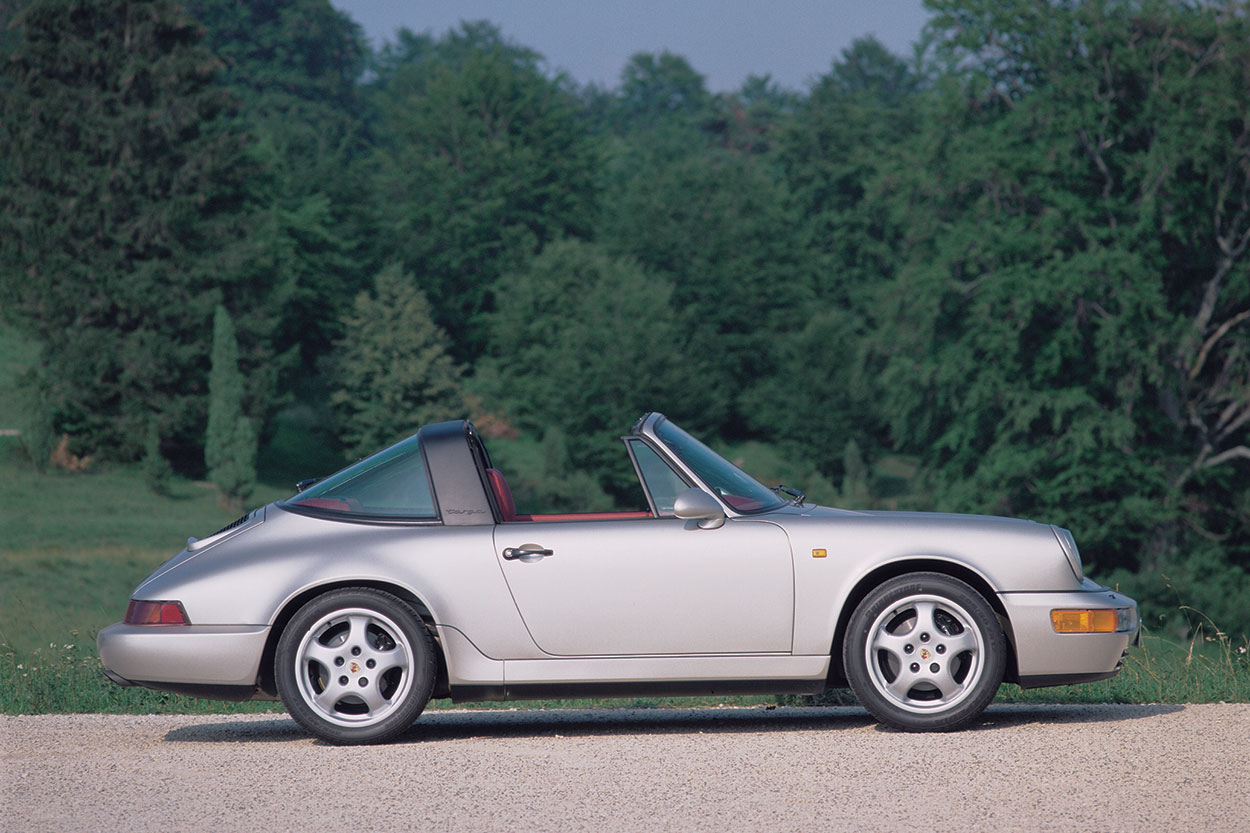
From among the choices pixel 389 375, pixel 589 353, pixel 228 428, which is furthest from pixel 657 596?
pixel 589 353

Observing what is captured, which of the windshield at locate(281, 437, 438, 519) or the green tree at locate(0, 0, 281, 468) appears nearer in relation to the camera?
the windshield at locate(281, 437, 438, 519)

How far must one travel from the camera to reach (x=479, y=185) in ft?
255

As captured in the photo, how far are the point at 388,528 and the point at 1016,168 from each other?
106 ft

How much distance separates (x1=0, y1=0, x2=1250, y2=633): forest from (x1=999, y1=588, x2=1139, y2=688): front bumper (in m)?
2.72

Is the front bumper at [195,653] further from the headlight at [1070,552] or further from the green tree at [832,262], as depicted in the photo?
the green tree at [832,262]

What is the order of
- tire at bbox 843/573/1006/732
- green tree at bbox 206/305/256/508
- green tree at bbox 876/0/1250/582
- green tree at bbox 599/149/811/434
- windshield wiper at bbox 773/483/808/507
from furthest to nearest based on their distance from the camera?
1. green tree at bbox 599/149/811/434
2. green tree at bbox 206/305/256/508
3. green tree at bbox 876/0/1250/582
4. windshield wiper at bbox 773/483/808/507
5. tire at bbox 843/573/1006/732

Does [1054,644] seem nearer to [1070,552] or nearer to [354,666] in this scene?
[1070,552]

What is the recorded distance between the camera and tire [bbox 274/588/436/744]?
6258 millimetres

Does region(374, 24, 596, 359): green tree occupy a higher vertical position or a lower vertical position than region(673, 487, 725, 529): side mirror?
higher

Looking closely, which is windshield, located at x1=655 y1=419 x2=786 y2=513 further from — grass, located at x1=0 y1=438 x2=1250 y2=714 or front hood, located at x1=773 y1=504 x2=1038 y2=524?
grass, located at x1=0 y1=438 x2=1250 y2=714

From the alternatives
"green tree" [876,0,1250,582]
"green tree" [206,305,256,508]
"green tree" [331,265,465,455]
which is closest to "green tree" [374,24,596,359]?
"green tree" [331,265,465,455]

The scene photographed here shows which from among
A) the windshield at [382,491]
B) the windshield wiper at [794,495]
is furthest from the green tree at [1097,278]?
the windshield at [382,491]

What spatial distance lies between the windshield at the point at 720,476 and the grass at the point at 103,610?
1.69m

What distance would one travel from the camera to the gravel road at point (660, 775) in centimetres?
477
